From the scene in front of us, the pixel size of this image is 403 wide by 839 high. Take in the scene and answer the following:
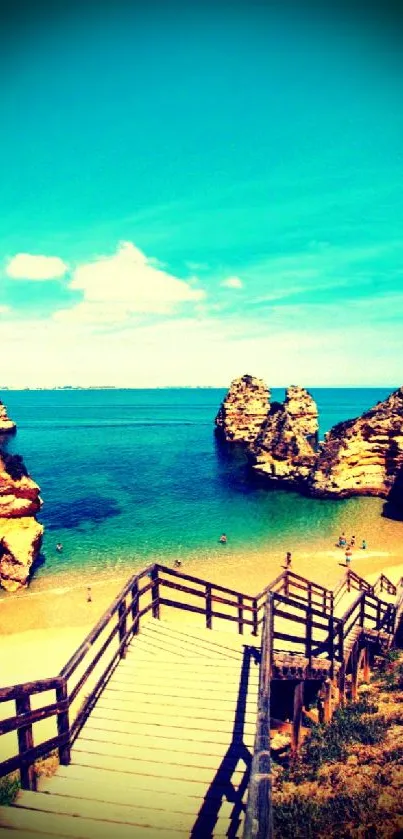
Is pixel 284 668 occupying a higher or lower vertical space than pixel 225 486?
higher

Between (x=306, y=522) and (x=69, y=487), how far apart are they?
25574 mm

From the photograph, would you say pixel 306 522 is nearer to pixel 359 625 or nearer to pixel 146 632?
pixel 359 625

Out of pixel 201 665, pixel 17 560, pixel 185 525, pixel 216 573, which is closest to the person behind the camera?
pixel 201 665

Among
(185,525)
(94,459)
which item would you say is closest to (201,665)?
(185,525)

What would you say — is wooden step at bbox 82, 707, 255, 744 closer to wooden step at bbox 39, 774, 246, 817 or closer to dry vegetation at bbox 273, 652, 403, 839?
wooden step at bbox 39, 774, 246, 817

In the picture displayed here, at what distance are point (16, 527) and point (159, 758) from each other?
21469 millimetres

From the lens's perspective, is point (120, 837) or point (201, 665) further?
point (201, 665)

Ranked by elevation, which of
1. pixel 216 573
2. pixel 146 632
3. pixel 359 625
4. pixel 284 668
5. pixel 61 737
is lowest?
pixel 216 573

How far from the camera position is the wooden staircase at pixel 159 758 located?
4531mm

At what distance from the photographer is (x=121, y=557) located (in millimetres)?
28391

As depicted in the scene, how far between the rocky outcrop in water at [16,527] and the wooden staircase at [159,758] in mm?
17946

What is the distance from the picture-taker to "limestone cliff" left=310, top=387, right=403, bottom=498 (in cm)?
4341

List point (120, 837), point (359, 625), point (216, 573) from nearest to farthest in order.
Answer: point (120, 837) → point (359, 625) → point (216, 573)

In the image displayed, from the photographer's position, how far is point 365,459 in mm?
44625
